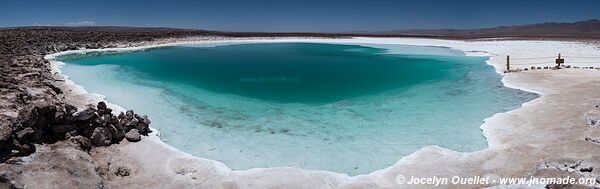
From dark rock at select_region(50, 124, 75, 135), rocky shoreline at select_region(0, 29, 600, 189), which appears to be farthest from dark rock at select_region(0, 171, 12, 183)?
dark rock at select_region(50, 124, 75, 135)

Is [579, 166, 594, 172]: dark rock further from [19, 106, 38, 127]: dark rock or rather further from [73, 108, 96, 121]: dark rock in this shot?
[19, 106, 38, 127]: dark rock

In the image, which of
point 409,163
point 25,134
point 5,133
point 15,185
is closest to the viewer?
point 15,185

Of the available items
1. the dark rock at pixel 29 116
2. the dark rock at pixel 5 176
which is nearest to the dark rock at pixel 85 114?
the dark rock at pixel 29 116

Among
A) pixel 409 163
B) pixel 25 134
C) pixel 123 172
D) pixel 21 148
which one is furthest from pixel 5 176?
pixel 409 163

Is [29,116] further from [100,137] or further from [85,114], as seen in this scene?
[100,137]

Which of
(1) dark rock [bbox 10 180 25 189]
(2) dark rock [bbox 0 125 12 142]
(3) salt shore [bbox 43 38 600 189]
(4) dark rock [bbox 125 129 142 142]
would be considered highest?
(2) dark rock [bbox 0 125 12 142]

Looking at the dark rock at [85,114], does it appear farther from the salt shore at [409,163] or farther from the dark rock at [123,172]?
the dark rock at [123,172]

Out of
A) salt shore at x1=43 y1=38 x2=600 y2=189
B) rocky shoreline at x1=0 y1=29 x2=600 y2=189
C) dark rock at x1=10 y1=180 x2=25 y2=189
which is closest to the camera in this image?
dark rock at x1=10 y1=180 x2=25 y2=189
